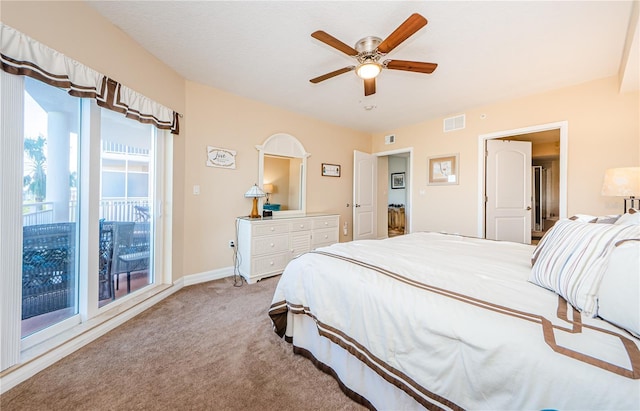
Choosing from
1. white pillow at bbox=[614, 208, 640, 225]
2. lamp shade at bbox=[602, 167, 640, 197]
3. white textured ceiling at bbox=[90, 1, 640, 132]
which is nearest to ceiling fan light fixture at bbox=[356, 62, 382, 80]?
white textured ceiling at bbox=[90, 1, 640, 132]

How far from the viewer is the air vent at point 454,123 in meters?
3.84

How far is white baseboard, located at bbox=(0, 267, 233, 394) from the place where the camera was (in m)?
1.37

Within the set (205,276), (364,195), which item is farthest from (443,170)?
(205,276)

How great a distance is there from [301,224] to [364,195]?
71.1 inches

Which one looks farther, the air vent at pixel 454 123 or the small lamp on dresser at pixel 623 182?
the air vent at pixel 454 123

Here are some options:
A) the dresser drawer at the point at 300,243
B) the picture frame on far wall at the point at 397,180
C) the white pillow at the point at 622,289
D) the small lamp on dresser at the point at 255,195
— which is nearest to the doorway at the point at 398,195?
the picture frame on far wall at the point at 397,180

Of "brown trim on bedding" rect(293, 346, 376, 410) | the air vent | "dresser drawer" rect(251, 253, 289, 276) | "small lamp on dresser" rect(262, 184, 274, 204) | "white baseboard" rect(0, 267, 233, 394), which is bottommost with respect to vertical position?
"brown trim on bedding" rect(293, 346, 376, 410)

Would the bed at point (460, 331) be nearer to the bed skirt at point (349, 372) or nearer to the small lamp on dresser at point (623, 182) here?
the bed skirt at point (349, 372)

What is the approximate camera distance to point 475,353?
2.63ft

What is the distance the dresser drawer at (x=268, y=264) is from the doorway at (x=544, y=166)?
3.04 meters

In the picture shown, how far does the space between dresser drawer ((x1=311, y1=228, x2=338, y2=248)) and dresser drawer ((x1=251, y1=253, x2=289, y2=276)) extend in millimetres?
554

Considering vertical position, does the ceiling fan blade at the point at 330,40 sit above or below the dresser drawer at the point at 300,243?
above

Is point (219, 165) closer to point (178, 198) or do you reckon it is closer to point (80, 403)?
point (178, 198)

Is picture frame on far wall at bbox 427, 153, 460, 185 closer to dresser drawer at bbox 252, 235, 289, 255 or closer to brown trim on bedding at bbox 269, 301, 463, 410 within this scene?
dresser drawer at bbox 252, 235, 289, 255
